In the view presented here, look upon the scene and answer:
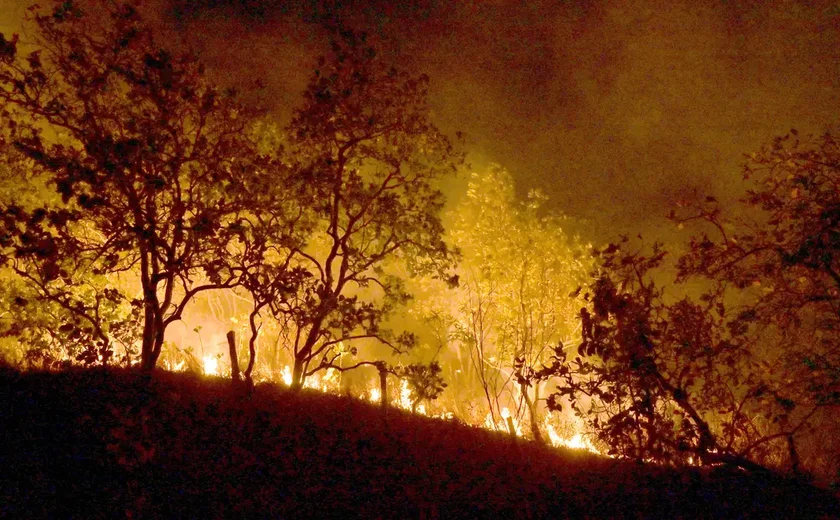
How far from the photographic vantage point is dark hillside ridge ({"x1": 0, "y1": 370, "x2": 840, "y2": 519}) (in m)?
6.30

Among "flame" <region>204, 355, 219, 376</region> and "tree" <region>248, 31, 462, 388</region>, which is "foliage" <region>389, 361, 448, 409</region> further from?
"flame" <region>204, 355, 219, 376</region>

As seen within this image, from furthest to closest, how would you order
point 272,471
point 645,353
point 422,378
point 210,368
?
point 210,368 < point 422,378 < point 645,353 < point 272,471

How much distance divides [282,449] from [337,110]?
25.3 ft

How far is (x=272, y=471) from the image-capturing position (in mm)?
7363

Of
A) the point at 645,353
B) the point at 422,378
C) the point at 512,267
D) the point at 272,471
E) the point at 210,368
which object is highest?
the point at 512,267

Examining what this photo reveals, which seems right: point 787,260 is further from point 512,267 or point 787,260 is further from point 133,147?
point 512,267

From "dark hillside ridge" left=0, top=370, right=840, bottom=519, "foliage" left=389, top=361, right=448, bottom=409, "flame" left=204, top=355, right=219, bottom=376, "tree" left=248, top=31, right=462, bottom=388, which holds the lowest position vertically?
"dark hillside ridge" left=0, top=370, right=840, bottom=519

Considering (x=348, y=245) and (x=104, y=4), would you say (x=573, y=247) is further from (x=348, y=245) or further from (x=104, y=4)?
(x=104, y=4)

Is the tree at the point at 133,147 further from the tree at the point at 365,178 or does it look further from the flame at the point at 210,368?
the flame at the point at 210,368

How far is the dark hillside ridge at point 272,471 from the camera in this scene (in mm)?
6297

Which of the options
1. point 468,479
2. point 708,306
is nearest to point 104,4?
point 468,479

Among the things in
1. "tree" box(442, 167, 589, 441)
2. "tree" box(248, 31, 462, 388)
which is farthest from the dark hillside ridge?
"tree" box(442, 167, 589, 441)

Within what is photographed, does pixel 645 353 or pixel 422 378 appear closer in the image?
pixel 645 353

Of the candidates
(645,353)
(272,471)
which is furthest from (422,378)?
(645,353)
